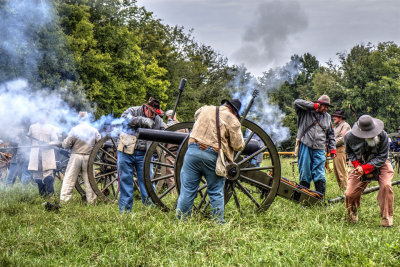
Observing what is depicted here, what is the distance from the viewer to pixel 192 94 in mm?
29156

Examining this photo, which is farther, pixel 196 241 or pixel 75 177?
pixel 75 177

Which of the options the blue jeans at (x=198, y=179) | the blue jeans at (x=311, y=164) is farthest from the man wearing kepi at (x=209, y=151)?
the blue jeans at (x=311, y=164)

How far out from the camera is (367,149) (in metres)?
5.34

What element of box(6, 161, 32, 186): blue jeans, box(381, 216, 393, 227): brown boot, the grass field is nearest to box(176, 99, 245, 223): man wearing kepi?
the grass field

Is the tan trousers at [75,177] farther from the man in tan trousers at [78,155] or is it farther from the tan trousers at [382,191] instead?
the tan trousers at [382,191]

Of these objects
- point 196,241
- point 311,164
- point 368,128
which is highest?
point 368,128

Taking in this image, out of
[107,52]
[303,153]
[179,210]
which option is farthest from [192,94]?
[179,210]

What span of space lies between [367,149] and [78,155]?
485cm

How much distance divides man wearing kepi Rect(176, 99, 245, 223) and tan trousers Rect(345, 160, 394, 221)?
1738 millimetres

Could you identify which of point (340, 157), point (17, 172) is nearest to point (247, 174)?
point (340, 157)

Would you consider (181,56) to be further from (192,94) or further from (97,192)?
(97,192)

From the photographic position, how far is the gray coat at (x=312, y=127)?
22.2 ft

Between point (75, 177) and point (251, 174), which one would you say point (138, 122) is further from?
point (75, 177)

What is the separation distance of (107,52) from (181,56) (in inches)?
451
